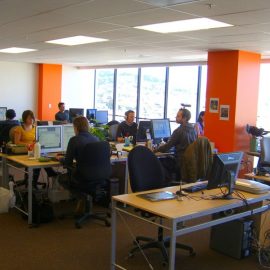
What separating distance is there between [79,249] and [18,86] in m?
9.07

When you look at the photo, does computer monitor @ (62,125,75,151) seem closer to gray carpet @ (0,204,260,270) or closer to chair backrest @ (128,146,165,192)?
gray carpet @ (0,204,260,270)

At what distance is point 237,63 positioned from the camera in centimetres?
676

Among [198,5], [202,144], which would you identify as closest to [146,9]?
[198,5]

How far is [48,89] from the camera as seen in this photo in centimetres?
1243

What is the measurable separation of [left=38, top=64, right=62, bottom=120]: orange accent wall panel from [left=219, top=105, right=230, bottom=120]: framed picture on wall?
23.1 ft

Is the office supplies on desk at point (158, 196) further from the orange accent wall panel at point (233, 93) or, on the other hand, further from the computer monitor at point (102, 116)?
the computer monitor at point (102, 116)

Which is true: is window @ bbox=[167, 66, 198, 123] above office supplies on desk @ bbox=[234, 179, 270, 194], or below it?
above

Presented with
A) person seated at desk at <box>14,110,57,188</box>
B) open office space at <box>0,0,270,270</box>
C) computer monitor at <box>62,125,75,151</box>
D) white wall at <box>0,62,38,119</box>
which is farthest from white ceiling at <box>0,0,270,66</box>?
white wall at <box>0,62,38,119</box>

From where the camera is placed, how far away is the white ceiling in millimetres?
3729

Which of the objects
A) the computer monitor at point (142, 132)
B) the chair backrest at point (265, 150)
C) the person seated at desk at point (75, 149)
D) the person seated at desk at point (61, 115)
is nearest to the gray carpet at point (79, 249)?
the person seated at desk at point (75, 149)

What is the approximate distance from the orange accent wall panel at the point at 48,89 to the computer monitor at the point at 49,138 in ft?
23.9

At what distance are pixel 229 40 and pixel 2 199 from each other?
156 inches

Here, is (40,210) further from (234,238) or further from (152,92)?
(152,92)

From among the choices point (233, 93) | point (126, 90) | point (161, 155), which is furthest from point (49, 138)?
point (126, 90)
